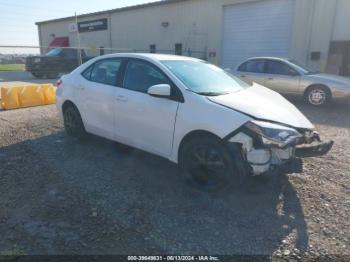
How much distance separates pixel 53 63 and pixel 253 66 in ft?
43.7

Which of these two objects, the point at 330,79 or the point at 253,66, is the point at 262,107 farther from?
the point at 253,66

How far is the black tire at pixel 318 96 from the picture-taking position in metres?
8.55

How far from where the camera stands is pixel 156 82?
388cm

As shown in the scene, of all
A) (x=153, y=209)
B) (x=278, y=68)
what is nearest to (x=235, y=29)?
(x=278, y=68)

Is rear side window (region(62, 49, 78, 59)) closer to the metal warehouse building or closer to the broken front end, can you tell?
the metal warehouse building

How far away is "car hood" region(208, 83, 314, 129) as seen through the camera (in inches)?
126

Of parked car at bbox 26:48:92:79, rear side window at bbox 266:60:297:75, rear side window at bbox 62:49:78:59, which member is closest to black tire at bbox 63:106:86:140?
rear side window at bbox 266:60:297:75

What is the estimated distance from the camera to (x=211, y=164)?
3.38 m

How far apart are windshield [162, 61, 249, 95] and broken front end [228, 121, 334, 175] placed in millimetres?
784

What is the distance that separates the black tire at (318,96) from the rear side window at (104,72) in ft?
21.5

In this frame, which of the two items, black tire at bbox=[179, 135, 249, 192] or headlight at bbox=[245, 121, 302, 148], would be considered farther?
black tire at bbox=[179, 135, 249, 192]

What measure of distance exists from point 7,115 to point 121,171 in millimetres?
5280

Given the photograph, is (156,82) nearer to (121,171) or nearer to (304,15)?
(121,171)

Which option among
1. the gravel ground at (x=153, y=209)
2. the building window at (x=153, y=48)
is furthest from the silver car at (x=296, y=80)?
the building window at (x=153, y=48)
